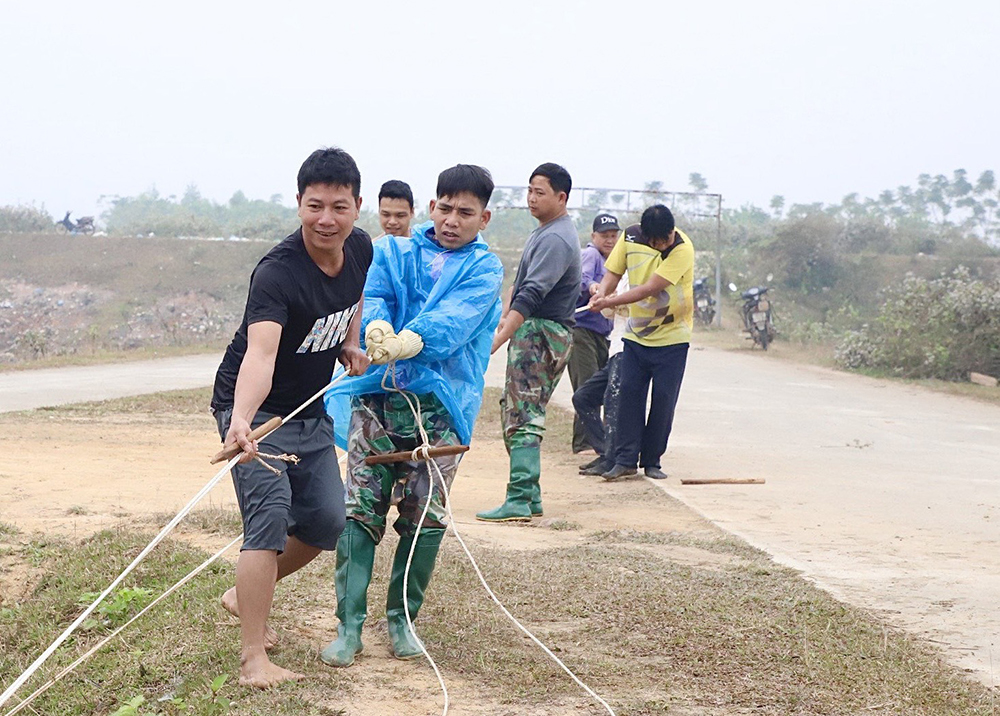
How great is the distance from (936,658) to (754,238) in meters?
51.2

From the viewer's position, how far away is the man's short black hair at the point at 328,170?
4125 mm

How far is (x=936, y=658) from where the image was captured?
4586 millimetres

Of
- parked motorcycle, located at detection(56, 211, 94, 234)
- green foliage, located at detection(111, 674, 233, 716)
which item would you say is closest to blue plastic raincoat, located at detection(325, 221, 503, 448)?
green foliage, located at detection(111, 674, 233, 716)

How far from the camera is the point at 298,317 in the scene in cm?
406

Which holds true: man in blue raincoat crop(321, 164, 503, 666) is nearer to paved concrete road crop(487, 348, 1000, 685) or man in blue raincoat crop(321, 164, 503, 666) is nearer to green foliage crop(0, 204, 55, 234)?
paved concrete road crop(487, 348, 1000, 685)

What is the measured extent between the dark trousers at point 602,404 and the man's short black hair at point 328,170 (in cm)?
507

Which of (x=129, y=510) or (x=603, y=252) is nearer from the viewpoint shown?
(x=129, y=510)

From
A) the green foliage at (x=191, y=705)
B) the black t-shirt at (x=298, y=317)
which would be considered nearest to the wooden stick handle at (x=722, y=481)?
the black t-shirt at (x=298, y=317)

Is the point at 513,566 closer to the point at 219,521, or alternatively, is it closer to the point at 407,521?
the point at 407,521

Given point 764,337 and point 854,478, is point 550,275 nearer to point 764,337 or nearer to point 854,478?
point 854,478

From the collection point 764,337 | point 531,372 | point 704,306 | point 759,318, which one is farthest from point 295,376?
point 704,306

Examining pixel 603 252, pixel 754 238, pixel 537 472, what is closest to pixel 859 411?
pixel 603 252

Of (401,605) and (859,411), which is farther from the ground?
(401,605)

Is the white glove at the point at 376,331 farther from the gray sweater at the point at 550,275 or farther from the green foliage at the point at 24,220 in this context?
the green foliage at the point at 24,220
